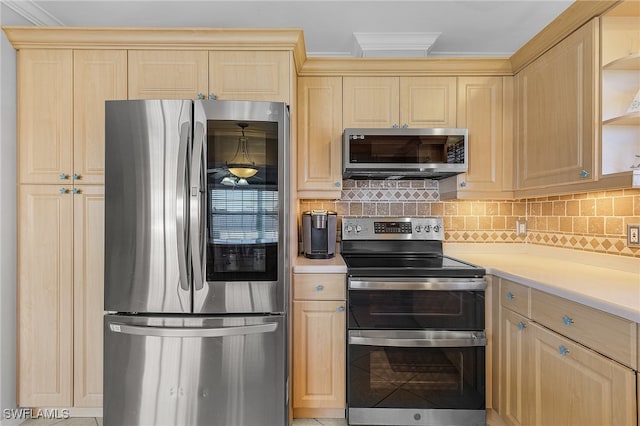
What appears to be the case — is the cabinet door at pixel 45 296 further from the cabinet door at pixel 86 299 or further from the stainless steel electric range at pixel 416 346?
the stainless steel electric range at pixel 416 346

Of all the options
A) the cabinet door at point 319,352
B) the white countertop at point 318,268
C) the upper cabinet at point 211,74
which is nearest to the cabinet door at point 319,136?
the upper cabinet at point 211,74

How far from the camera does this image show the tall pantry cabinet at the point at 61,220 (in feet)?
6.02

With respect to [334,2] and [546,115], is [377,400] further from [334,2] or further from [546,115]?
[334,2]

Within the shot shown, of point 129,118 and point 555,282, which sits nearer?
point 555,282

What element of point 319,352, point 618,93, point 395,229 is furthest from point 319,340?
point 618,93

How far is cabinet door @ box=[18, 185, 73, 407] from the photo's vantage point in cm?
184

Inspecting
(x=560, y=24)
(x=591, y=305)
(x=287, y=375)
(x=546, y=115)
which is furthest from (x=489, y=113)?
(x=287, y=375)

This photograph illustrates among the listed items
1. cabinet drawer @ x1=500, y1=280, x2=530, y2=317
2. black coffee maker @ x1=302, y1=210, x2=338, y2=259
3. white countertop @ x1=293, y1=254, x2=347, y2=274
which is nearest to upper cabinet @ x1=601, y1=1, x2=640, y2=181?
cabinet drawer @ x1=500, y1=280, x2=530, y2=317

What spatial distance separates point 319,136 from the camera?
221cm

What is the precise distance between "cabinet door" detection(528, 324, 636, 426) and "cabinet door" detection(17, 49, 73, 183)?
2542 millimetres

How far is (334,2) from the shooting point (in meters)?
2.01

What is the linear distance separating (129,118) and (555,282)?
6.85 ft

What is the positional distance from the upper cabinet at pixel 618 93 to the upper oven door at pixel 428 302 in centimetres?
84

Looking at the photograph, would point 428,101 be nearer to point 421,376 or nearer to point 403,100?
point 403,100
